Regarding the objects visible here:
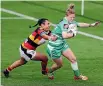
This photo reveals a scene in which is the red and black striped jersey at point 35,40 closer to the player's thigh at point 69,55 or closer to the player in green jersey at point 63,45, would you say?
the player in green jersey at point 63,45

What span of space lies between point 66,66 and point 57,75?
1080 millimetres

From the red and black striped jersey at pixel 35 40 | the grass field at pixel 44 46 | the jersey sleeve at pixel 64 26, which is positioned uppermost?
the jersey sleeve at pixel 64 26

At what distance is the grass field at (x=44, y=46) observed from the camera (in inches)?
498

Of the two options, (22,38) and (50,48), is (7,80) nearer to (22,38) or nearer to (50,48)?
(50,48)

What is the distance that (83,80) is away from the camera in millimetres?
12664

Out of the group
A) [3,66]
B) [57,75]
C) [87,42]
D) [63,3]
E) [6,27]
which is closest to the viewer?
[57,75]

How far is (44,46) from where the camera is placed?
17562mm

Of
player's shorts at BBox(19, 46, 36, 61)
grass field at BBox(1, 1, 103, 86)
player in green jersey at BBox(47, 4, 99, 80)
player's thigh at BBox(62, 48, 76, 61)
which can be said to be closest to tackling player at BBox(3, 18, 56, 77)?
player's shorts at BBox(19, 46, 36, 61)

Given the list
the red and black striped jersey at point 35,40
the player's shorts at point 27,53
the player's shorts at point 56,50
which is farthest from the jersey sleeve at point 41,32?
the player's shorts at point 27,53

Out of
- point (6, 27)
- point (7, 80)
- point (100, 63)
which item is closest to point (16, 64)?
point (7, 80)

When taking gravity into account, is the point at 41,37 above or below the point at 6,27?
above

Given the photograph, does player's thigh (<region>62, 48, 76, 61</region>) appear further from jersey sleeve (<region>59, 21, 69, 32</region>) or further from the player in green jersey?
jersey sleeve (<region>59, 21, 69, 32</region>)

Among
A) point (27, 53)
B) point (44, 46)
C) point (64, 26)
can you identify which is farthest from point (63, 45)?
point (44, 46)

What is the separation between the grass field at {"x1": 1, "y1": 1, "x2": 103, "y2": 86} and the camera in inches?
498
